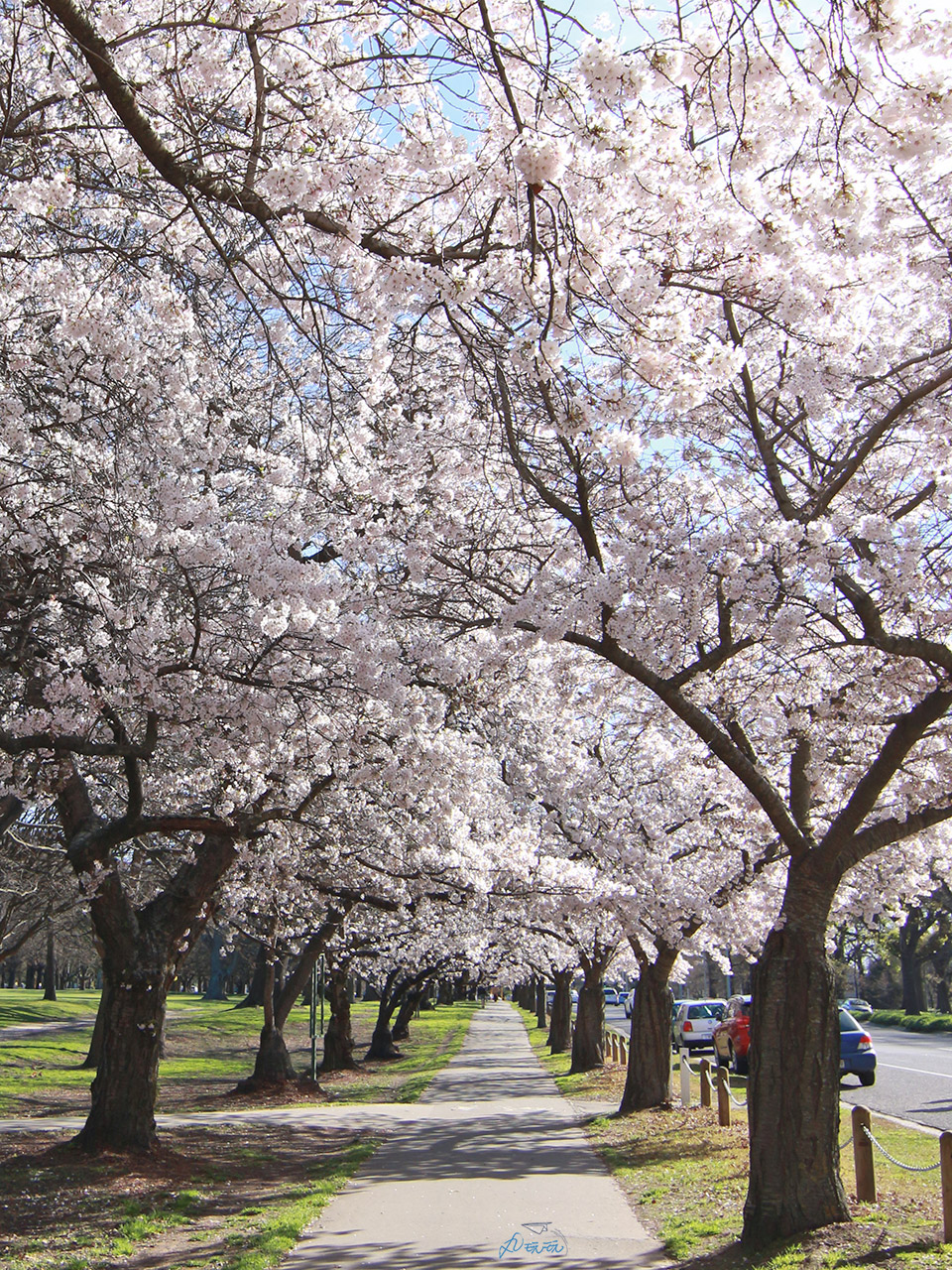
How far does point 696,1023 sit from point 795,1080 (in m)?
27.1

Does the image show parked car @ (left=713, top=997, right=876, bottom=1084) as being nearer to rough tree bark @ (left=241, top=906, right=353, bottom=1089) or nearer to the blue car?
the blue car

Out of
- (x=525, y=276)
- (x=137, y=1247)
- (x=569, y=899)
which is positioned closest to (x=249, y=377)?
(x=525, y=276)

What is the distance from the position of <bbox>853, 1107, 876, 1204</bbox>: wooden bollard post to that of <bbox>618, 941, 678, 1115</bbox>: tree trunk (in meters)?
7.40

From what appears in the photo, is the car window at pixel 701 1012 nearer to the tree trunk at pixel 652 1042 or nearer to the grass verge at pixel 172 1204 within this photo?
the tree trunk at pixel 652 1042

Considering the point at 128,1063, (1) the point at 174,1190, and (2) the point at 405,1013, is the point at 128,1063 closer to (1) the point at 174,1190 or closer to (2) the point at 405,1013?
(1) the point at 174,1190

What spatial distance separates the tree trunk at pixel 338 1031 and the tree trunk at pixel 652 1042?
37.7 ft

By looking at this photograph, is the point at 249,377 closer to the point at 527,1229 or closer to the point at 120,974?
the point at 120,974

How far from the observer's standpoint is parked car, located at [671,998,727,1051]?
3253 centimetres

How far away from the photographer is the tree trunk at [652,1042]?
16.0 meters

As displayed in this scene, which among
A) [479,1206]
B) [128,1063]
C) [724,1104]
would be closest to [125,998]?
[128,1063]

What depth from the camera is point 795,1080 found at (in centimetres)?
766

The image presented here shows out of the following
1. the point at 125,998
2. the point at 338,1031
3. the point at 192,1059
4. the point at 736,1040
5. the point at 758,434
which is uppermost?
the point at 758,434

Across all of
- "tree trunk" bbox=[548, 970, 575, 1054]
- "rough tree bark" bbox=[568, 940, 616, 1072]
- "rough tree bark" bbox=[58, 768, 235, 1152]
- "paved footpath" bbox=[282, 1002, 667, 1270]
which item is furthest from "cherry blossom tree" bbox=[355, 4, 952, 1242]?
"tree trunk" bbox=[548, 970, 575, 1054]

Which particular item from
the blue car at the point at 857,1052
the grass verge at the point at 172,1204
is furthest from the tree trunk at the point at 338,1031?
the grass verge at the point at 172,1204
